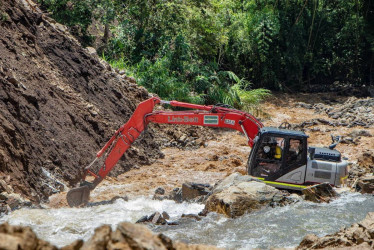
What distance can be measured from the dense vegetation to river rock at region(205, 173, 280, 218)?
9.23 m

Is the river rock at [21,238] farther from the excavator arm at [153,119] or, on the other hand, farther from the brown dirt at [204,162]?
the excavator arm at [153,119]

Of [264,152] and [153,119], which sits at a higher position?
[153,119]

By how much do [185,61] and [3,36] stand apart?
8.50 meters

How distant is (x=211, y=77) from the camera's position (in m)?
23.2

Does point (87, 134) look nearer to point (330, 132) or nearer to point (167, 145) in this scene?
point (167, 145)

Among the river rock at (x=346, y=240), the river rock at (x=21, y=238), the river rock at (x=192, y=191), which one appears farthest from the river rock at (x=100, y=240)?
the river rock at (x=192, y=191)

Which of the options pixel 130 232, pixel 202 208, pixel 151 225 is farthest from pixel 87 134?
pixel 130 232

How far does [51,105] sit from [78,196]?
3.48m

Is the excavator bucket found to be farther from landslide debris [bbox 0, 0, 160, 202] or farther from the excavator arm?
landslide debris [bbox 0, 0, 160, 202]

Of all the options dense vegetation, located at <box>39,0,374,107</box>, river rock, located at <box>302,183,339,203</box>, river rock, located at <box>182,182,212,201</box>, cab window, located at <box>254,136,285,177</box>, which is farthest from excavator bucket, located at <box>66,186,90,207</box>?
dense vegetation, located at <box>39,0,374,107</box>

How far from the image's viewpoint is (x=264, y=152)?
12.3 meters

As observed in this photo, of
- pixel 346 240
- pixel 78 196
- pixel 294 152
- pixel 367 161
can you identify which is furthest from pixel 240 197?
pixel 367 161

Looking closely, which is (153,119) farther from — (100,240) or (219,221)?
(100,240)

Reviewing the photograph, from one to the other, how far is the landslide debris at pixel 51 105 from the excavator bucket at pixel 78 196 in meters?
0.61
